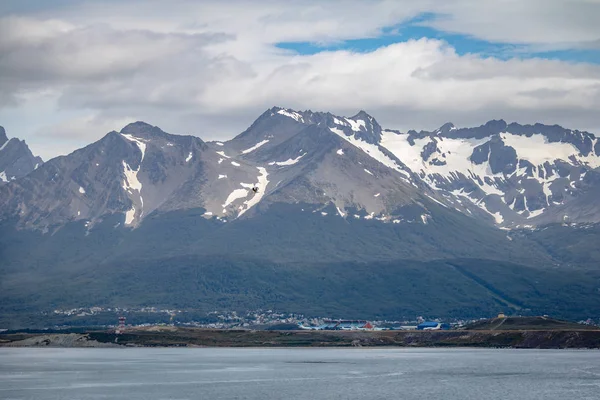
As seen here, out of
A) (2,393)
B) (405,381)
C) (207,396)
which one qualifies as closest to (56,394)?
(2,393)

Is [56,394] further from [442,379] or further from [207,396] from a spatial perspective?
[442,379]

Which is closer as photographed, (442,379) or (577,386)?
(577,386)

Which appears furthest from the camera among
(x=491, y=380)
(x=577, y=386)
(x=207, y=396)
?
(x=491, y=380)

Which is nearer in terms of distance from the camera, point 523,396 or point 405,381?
point 523,396

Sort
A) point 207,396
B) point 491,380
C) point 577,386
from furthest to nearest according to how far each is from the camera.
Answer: point 491,380
point 577,386
point 207,396

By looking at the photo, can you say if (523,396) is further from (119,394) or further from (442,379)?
(119,394)

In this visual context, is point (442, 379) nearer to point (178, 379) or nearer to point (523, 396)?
point (523, 396)

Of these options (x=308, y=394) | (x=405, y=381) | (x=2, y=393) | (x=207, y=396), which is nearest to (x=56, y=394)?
(x=2, y=393)

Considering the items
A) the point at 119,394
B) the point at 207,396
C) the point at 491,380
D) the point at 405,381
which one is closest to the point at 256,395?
the point at 207,396
